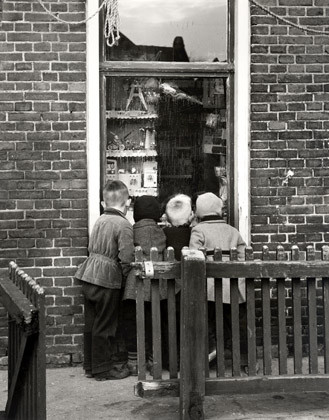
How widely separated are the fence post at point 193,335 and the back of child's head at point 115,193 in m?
1.57

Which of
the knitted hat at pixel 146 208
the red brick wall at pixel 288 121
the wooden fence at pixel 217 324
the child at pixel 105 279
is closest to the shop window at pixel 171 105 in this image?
the red brick wall at pixel 288 121

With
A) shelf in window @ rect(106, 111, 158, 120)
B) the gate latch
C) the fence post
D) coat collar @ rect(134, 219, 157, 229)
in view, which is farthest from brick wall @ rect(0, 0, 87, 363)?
the fence post

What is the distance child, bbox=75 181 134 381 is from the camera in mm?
6941

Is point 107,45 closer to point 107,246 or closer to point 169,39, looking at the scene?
point 169,39

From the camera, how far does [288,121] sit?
7602 millimetres

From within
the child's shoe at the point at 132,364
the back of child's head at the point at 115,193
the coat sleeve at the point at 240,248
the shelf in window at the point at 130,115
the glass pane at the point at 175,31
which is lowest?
the child's shoe at the point at 132,364

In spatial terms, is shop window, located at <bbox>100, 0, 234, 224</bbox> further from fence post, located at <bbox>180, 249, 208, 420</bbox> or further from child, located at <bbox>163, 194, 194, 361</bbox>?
fence post, located at <bbox>180, 249, 208, 420</bbox>

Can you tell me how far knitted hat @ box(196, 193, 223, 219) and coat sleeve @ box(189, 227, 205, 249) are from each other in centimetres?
19

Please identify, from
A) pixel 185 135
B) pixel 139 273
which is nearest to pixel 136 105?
pixel 185 135

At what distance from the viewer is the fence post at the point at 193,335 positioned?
5621 mm

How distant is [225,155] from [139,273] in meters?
2.43

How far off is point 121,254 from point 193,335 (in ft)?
4.91

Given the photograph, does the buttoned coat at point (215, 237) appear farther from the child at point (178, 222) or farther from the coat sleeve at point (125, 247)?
the coat sleeve at point (125, 247)

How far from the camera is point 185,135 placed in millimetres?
7754
